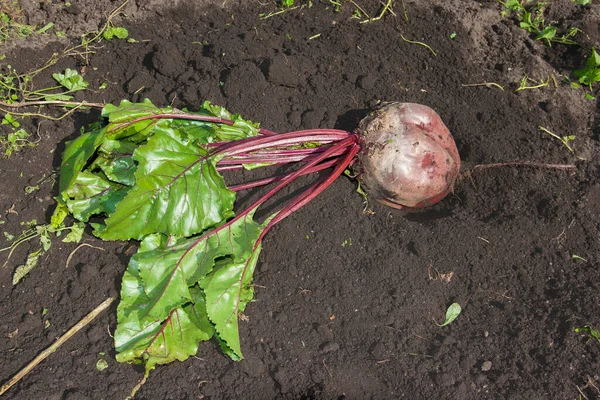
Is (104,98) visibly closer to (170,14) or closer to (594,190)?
(170,14)

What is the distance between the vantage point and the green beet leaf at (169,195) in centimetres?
307

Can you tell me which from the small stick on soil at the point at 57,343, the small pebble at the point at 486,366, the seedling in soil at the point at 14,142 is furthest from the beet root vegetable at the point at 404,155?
the seedling in soil at the point at 14,142

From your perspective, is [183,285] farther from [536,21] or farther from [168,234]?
[536,21]

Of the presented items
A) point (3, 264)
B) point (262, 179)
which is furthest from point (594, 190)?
point (3, 264)

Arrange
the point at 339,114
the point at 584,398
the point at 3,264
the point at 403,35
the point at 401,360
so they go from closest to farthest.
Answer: the point at 584,398
the point at 401,360
the point at 3,264
the point at 339,114
the point at 403,35

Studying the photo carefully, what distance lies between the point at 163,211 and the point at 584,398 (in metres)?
2.45

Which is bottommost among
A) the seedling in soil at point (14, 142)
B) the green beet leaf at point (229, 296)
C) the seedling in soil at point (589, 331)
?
the seedling in soil at point (589, 331)

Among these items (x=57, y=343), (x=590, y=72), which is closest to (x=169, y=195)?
(x=57, y=343)

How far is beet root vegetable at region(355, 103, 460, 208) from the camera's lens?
11.8 feet

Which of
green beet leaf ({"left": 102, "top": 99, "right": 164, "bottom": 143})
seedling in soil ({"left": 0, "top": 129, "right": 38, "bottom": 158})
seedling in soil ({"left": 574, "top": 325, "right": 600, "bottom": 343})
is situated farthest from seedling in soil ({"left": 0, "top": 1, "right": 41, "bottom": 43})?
seedling in soil ({"left": 574, "top": 325, "right": 600, "bottom": 343})

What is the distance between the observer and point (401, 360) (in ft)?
10.5

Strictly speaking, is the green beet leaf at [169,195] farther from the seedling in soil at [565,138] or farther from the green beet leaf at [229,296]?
the seedling in soil at [565,138]

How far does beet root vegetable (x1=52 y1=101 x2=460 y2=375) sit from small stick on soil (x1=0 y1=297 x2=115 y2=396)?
12.5 inches

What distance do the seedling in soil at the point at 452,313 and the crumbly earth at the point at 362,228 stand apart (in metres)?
0.03
